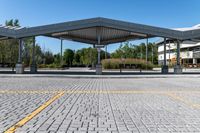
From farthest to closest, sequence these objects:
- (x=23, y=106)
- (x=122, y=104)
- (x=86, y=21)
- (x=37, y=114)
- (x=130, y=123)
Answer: (x=86, y=21)
(x=122, y=104)
(x=23, y=106)
(x=37, y=114)
(x=130, y=123)

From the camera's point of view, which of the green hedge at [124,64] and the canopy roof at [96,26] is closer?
the canopy roof at [96,26]

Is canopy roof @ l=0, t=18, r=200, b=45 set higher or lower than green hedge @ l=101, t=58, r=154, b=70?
higher

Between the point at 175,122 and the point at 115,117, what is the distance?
1.62 metres

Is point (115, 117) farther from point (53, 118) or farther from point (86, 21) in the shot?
point (86, 21)

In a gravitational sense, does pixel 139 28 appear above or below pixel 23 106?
above

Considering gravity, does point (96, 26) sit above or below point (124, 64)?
above

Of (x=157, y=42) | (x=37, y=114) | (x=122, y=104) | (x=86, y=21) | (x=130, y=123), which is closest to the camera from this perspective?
(x=130, y=123)

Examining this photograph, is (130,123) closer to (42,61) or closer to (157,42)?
(42,61)

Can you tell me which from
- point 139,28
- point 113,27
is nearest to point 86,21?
point 113,27

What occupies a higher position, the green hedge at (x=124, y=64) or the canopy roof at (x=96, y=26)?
the canopy roof at (x=96, y=26)

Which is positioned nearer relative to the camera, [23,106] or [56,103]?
[23,106]

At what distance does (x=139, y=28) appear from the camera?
3306 cm

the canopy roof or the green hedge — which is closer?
the canopy roof

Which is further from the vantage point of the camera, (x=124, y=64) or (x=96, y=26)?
(x=124, y=64)
